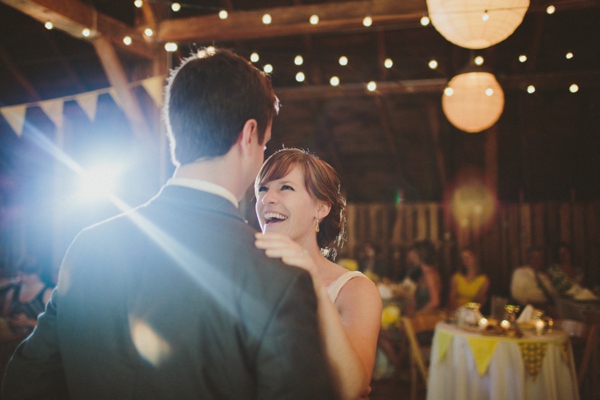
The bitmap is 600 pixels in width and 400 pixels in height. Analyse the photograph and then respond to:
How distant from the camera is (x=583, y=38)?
7625mm

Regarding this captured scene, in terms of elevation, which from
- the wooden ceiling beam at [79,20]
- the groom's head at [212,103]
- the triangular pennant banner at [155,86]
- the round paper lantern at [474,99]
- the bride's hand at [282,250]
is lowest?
the bride's hand at [282,250]

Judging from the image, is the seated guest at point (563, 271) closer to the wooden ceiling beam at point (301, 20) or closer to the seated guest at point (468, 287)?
the seated guest at point (468, 287)

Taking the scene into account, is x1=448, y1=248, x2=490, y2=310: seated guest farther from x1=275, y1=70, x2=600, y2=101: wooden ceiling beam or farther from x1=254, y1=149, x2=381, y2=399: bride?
x1=254, y1=149, x2=381, y2=399: bride

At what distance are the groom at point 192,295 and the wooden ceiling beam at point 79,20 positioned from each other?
413cm

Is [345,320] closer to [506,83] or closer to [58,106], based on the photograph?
[58,106]

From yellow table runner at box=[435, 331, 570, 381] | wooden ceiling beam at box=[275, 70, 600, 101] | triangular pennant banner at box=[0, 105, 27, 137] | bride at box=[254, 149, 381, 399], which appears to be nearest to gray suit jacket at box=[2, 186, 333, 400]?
bride at box=[254, 149, 381, 399]

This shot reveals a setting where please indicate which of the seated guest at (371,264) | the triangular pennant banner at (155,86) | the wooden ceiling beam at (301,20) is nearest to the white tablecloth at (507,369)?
the wooden ceiling beam at (301,20)

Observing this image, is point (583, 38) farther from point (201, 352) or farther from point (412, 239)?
point (201, 352)

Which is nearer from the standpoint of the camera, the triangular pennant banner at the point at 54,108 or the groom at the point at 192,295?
the groom at the point at 192,295

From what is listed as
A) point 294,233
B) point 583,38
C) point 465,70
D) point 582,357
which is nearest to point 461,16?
point 294,233

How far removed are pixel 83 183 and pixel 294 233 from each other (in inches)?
312

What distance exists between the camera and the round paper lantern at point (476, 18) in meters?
2.51

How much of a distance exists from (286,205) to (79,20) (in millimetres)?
4031

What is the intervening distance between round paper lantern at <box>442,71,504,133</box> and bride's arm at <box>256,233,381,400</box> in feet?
10.7
